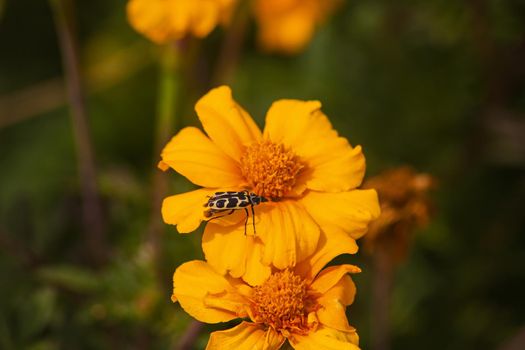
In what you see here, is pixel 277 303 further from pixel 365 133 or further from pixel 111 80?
pixel 111 80

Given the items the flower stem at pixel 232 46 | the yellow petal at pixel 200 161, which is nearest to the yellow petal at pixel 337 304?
the yellow petal at pixel 200 161

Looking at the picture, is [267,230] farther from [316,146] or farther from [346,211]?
[316,146]

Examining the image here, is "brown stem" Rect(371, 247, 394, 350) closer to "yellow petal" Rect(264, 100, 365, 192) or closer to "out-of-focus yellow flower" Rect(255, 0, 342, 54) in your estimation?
"yellow petal" Rect(264, 100, 365, 192)

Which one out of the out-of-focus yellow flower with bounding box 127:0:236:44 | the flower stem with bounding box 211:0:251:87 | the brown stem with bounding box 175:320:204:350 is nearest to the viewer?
the brown stem with bounding box 175:320:204:350

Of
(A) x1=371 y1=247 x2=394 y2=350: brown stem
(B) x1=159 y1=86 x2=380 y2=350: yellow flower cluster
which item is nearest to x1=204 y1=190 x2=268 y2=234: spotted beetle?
(B) x1=159 y1=86 x2=380 y2=350: yellow flower cluster

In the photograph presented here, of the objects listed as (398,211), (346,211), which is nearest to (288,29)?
(398,211)

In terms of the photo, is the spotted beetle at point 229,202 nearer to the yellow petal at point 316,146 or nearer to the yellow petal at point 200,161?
the yellow petal at point 200,161
